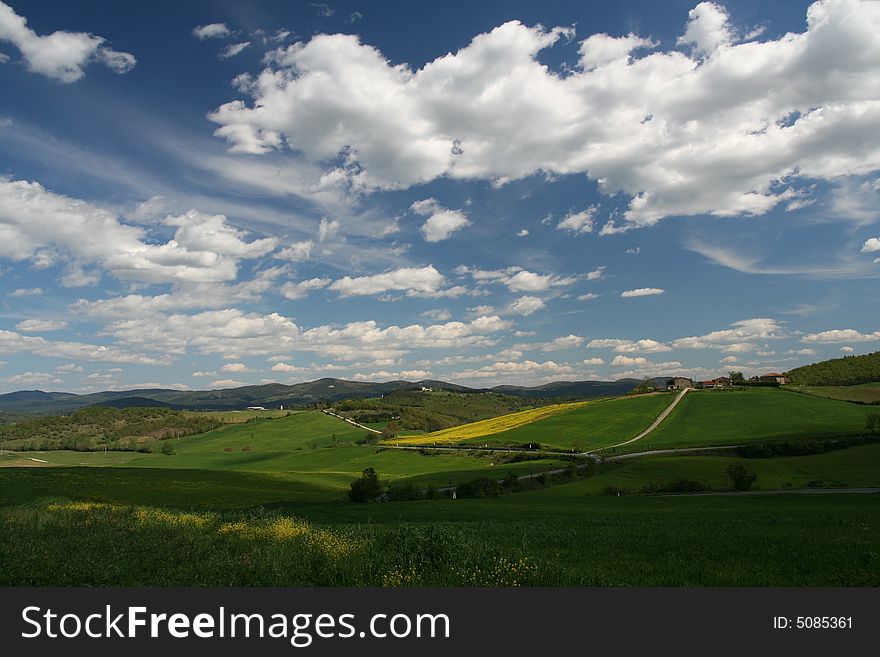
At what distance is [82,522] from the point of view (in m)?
20.9

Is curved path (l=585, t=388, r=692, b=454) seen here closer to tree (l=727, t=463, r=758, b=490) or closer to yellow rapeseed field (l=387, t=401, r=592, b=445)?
yellow rapeseed field (l=387, t=401, r=592, b=445)

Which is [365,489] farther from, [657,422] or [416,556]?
[657,422]

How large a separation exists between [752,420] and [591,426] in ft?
128

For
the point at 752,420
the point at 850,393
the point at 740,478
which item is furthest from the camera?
the point at 850,393

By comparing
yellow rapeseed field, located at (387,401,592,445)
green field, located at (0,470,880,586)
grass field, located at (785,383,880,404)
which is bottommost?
yellow rapeseed field, located at (387,401,592,445)

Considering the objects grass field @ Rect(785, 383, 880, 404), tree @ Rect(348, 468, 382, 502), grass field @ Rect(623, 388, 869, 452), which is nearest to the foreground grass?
tree @ Rect(348, 468, 382, 502)

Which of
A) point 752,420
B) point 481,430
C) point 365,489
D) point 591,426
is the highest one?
point 752,420

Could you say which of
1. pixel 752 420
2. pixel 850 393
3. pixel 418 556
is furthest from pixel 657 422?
pixel 418 556

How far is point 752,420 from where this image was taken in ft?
413

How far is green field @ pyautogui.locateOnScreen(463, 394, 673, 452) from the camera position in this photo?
129375 millimetres

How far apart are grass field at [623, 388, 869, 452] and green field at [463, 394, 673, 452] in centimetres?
747

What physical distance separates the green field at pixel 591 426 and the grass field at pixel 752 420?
747 centimetres

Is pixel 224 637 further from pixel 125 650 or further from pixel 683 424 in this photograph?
pixel 683 424

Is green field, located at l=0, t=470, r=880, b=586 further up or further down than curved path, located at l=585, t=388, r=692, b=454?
further up
